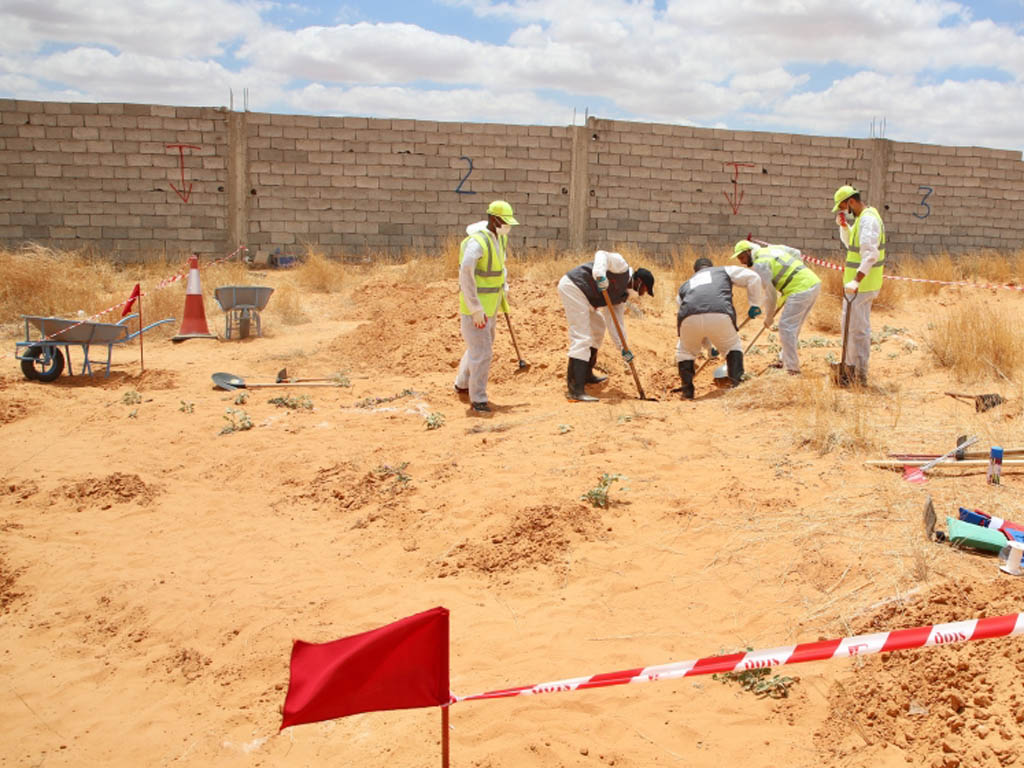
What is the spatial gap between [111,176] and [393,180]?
4691 mm

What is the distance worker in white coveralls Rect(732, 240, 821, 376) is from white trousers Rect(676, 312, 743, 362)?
59cm

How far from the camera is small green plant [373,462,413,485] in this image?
19.9 ft

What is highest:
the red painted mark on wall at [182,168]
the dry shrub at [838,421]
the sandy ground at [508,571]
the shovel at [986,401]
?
the red painted mark on wall at [182,168]

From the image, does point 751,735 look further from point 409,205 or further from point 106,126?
point 106,126

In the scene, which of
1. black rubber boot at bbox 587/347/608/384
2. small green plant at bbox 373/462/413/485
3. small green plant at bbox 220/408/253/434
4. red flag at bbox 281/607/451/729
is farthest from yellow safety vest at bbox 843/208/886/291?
red flag at bbox 281/607/451/729

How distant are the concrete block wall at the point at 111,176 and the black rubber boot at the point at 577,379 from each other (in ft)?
31.4

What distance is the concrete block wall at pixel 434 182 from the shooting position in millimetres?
14984

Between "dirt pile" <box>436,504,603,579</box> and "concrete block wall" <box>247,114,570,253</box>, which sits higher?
"concrete block wall" <box>247,114,570,253</box>

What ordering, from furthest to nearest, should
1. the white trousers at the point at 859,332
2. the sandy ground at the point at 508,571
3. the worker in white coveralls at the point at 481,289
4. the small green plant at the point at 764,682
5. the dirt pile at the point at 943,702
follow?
the white trousers at the point at 859,332, the worker in white coveralls at the point at 481,289, the small green plant at the point at 764,682, the sandy ground at the point at 508,571, the dirt pile at the point at 943,702

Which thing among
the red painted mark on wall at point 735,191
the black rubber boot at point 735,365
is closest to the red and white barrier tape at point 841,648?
the black rubber boot at point 735,365

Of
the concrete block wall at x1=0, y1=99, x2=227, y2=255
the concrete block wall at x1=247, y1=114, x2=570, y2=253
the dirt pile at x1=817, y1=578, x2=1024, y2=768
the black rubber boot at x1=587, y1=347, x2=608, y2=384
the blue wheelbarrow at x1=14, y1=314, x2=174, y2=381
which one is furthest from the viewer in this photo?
the concrete block wall at x1=247, y1=114, x2=570, y2=253

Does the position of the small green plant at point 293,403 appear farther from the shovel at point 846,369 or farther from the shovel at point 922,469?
the shovel at point 922,469

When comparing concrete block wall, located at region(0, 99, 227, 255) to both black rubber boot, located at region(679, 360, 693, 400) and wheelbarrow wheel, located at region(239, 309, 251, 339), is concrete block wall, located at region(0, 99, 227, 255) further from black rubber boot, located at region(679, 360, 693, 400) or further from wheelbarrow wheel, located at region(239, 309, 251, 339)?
black rubber boot, located at region(679, 360, 693, 400)

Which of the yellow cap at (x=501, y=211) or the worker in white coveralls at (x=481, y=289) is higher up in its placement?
the yellow cap at (x=501, y=211)
